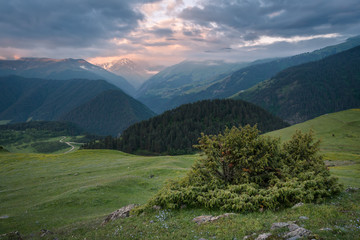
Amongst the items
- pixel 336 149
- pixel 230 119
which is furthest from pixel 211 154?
pixel 230 119

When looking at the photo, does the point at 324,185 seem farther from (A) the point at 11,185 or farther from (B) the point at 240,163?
(A) the point at 11,185

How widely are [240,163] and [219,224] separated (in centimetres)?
655

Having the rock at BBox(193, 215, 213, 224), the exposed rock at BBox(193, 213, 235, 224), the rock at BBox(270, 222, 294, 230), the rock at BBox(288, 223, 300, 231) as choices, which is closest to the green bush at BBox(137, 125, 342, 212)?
the exposed rock at BBox(193, 213, 235, 224)

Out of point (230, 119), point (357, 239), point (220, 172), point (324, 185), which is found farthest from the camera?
point (230, 119)

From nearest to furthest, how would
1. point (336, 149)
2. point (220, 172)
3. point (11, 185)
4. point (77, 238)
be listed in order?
1. point (77, 238)
2. point (220, 172)
3. point (11, 185)
4. point (336, 149)

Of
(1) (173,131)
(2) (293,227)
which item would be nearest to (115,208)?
(2) (293,227)

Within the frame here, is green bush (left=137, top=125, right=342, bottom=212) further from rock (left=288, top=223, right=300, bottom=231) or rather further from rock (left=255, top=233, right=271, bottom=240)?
rock (left=255, top=233, right=271, bottom=240)

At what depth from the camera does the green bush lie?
1549 centimetres

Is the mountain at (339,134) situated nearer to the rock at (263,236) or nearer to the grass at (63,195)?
the grass at (63,195)

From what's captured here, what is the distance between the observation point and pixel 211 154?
19.6 meters

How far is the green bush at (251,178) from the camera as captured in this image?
15492mm

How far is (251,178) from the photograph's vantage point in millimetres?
18234

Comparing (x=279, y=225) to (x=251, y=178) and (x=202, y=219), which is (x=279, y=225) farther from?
(x=251, y=178)

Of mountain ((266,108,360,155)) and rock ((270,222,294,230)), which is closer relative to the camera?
rock ((270,222,294,230))
